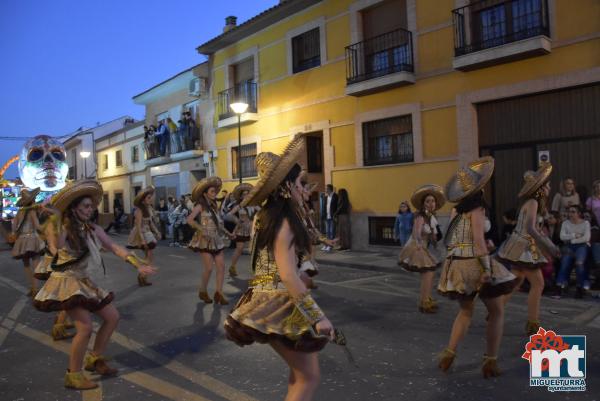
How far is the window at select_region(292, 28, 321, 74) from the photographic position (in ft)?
57.3

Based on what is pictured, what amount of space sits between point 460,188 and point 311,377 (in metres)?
2.40

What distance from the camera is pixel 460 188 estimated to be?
4.66 metres

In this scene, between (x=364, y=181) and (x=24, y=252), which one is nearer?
(x=24, y=252)

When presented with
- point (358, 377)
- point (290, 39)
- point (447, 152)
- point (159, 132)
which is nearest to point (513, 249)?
point (358, 377)

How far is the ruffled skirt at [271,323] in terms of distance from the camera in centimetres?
290

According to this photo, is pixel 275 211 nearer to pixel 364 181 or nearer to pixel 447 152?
pixel 447 152

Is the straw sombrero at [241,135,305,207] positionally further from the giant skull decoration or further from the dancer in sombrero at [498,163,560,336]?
the giant skull decoration

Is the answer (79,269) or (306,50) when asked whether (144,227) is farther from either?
(306,50)

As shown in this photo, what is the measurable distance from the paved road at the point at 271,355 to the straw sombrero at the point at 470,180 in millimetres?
1563

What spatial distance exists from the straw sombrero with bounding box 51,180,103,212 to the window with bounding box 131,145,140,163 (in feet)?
88.8

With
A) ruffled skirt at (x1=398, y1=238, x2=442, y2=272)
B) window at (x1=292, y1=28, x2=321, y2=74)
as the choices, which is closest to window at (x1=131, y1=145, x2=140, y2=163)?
window at (x1=292, y1=28, x2=321, y2=74)

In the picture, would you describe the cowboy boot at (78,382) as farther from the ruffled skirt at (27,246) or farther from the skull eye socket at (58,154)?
the skull eye socket at (58,154)

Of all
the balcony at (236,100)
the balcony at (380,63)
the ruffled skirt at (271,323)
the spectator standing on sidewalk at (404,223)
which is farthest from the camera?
the balcony at (236,100)

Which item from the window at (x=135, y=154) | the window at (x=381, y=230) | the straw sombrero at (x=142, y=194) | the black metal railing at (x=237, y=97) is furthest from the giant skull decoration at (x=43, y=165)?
the window at (x=135, y=154)
